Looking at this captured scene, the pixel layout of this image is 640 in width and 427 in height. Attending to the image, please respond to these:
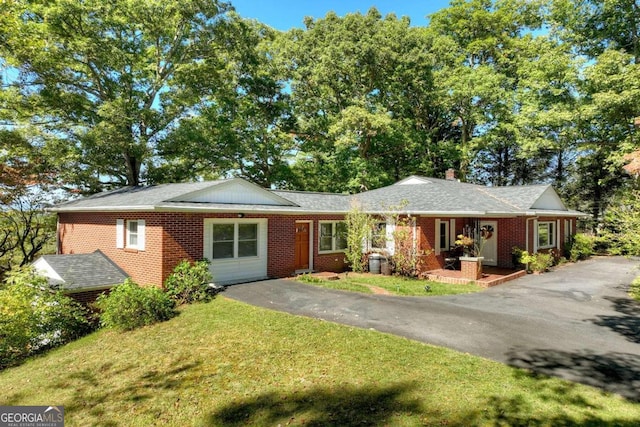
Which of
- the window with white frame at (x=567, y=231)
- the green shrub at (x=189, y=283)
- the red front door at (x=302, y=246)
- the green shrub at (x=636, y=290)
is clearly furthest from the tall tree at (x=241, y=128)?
the green shrub at (x=636, y=290)

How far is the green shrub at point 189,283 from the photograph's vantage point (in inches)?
403

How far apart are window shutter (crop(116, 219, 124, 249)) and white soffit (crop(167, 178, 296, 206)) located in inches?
120

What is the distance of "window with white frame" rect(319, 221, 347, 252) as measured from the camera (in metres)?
15.7

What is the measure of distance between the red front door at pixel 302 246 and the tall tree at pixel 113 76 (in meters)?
12.6

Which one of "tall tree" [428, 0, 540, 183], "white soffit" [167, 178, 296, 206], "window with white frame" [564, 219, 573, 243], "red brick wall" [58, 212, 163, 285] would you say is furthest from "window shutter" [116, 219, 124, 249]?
"tall tree" [428, 0, 540, 183]

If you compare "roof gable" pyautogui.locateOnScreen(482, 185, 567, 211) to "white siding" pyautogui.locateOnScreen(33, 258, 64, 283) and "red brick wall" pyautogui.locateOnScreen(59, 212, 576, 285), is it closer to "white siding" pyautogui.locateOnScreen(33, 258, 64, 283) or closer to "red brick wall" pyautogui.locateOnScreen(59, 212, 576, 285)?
"red brick wall" pyautogui.locateOnScreen(59, 212, 576, 285)

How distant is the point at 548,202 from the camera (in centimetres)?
1917

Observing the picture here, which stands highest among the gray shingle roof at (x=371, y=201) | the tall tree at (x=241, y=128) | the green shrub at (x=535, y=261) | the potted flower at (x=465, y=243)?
the tall tree at (x=241, y=128)

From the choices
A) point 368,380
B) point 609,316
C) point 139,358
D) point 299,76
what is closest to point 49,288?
point 139,358

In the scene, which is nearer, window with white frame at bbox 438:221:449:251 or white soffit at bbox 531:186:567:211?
window with white frame at bbox 438:221:449:251

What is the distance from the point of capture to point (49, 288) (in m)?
9.70

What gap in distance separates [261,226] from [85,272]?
608 centimetres

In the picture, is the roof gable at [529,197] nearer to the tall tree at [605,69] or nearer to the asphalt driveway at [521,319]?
the asphalt driveway at [521,319]

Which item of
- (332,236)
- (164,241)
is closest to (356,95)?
(332,236)
